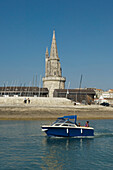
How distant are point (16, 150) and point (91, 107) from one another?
131 feet

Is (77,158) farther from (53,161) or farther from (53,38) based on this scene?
(53,38)

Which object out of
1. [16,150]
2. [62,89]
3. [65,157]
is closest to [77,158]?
[65,157]

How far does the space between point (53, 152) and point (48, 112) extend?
3205cm

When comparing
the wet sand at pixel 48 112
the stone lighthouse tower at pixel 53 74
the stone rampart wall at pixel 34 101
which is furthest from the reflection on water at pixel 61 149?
the stone lighthouse tower at pixel 53 74

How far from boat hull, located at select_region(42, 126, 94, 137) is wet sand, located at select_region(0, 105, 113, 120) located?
864 inches

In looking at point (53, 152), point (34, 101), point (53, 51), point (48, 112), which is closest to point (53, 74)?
point (53, 51)

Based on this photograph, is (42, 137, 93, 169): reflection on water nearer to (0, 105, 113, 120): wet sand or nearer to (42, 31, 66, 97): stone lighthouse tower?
(0, 105, 113, 120): wet sand

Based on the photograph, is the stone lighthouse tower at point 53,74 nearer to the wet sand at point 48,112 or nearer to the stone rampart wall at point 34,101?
the stone rampart wall at point 34,101

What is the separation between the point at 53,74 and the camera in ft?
303

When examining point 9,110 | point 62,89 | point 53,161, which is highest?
point 62,89

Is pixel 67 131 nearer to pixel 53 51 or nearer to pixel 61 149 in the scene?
pixel 61 149

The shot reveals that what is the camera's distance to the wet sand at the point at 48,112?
51.2 m

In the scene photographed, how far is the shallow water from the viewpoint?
60.9 ft

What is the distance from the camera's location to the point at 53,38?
9450 cm
